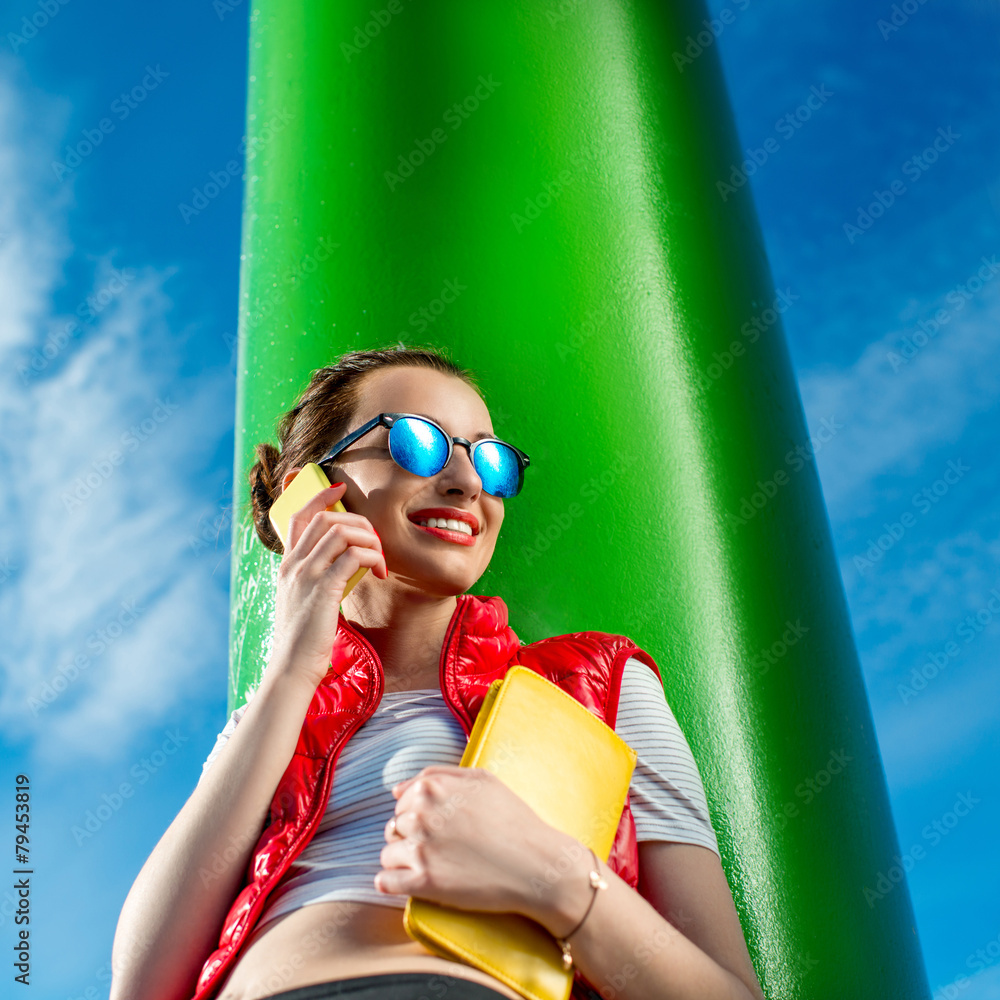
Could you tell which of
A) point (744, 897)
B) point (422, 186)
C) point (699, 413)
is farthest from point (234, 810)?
point (422, 186)

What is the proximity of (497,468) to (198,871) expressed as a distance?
100cm

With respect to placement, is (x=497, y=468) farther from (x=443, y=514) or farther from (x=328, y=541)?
(x=328, y=541)

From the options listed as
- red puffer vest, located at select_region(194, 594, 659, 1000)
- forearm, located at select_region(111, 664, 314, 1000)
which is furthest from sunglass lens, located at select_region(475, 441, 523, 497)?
forearm, located at select_region(111, 664, 314, 1000)

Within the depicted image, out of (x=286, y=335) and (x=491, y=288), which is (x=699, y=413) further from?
(x=286, y=335)

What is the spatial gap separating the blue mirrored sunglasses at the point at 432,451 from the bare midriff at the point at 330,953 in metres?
0.87

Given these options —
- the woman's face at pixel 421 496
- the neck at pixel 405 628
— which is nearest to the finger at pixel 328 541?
the woman's face at pixel 421 496

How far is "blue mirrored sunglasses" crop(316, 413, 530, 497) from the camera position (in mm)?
1932

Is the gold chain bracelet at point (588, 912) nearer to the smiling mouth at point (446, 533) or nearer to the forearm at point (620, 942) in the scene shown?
the forearm at point (620, 942)

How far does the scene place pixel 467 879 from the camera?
128cm

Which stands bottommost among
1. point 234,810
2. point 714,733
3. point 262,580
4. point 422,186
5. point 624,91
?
point 234,810

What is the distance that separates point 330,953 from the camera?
4.48 ft

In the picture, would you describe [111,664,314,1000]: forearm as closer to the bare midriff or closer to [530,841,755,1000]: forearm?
the bare midriff

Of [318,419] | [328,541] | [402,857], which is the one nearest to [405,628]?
[328,541]

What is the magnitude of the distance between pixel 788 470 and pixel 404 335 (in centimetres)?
127
